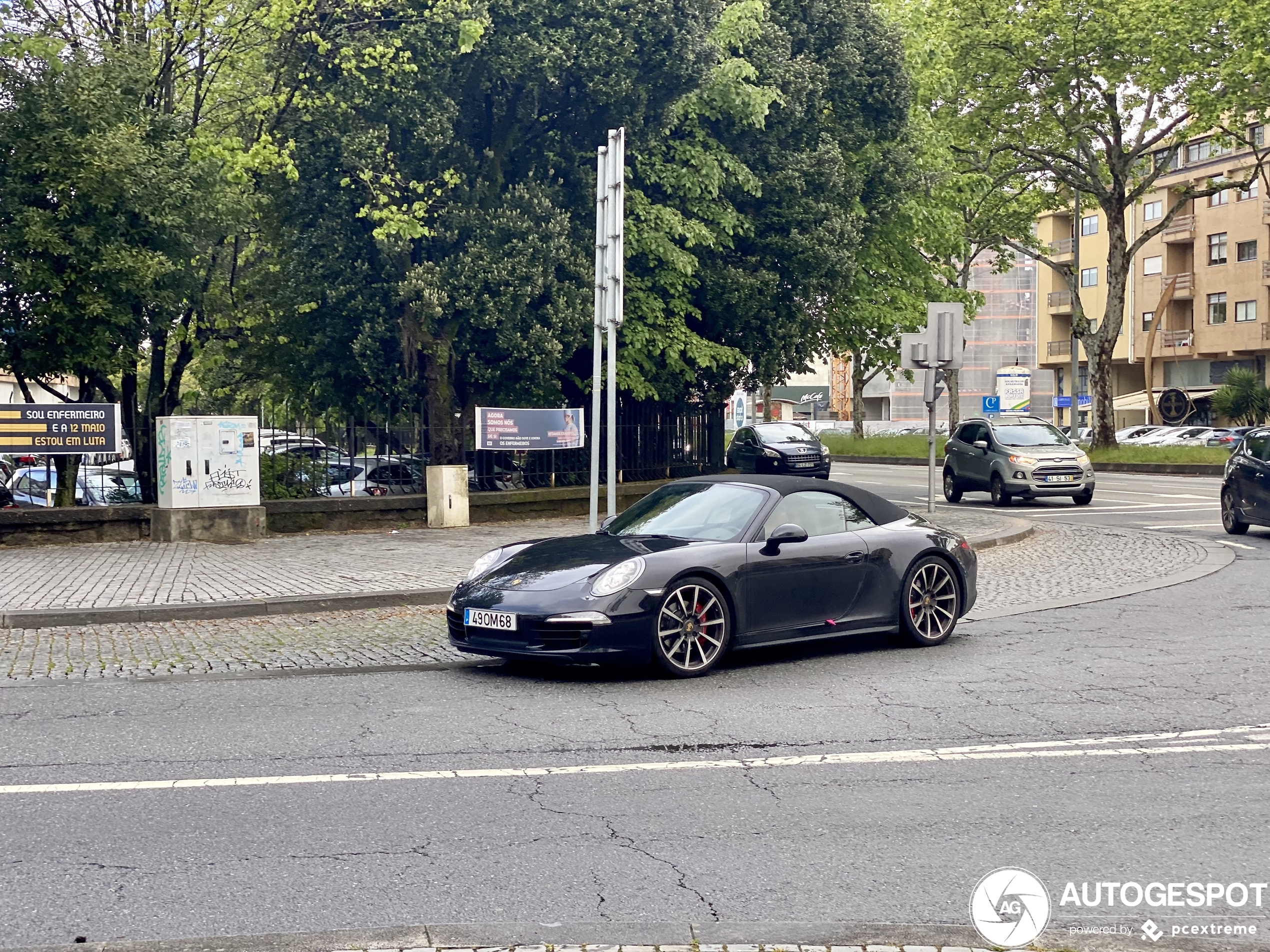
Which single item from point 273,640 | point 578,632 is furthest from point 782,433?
point 578,632

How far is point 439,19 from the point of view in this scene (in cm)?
1864

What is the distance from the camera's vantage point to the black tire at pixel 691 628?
8.34m

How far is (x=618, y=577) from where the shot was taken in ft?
27.2

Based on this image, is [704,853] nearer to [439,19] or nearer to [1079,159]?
[439,19]

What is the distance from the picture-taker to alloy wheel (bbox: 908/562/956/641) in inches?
378

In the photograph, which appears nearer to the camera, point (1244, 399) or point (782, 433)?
point (782, 433)

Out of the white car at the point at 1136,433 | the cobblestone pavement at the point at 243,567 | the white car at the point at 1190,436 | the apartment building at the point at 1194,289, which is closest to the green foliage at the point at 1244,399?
the white car at the point at 1190,436

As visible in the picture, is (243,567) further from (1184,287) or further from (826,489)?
(1184,287)

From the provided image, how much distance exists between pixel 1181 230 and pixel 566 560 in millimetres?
66737

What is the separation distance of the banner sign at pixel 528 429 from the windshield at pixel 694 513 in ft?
33.8

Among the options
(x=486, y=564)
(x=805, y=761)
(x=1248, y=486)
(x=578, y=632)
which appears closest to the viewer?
(x=805, y=761)

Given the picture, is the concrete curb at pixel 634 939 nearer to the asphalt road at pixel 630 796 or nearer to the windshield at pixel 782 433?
the asphalt road at pixel 630 796

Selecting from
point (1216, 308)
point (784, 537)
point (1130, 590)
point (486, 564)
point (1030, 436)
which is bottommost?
point (1130, 590)

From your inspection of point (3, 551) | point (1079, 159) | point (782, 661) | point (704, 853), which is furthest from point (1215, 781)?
point (1079, 159)
